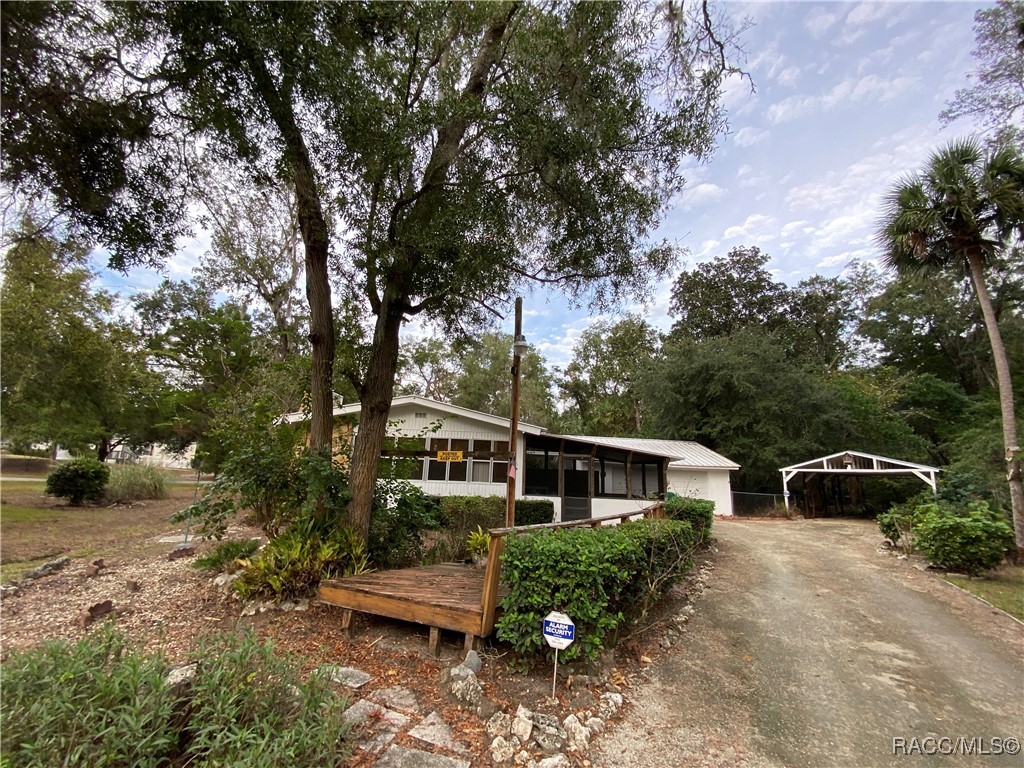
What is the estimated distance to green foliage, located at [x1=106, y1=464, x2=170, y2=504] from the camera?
13.6 metres

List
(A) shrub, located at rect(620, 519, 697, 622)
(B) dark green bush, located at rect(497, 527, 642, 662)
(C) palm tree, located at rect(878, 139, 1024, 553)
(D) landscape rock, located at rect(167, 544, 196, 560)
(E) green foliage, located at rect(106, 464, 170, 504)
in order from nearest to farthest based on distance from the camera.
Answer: (B) dark green bush, located at rect(497, 527, 642, 662) → (A) shrub, located at rect(620, 519, 697, 622) → (D) landscape rock, located at rect(167, 544, 196, 560) → (C) palm tree, located at rect(878, 139, 1024, 553) → (E) green foliage, located at rect(106, 464, 170, 504)

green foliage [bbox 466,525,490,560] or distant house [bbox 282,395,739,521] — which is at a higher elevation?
distant house [bbox 282,395,739,521]

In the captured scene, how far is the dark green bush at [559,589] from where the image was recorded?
336 centimetres

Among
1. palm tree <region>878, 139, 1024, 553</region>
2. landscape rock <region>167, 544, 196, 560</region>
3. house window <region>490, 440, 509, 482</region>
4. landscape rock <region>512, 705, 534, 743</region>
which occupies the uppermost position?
palm tree <region>878, 139, 1024, 553</region>

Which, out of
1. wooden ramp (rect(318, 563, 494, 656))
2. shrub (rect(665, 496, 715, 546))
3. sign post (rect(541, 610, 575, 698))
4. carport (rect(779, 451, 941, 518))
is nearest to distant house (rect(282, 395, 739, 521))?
shrub (rect(665, 496, 715, 546))

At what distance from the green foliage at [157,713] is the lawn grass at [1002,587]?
8.00 metres

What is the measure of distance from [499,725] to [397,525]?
3146mm

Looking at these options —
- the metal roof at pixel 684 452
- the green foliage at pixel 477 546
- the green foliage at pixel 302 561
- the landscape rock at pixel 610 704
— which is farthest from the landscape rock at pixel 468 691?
the metal roof at pixel 684 452

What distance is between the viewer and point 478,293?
5812mm

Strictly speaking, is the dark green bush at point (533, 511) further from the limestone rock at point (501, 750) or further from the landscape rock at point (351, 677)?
the limestone rock at point (501, 750)

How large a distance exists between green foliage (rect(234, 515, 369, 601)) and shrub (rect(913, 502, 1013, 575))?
918cm

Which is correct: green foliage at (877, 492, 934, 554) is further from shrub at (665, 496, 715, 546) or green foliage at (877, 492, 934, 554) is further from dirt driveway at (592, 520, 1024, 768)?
shrub at (665, 496, 715, 546)

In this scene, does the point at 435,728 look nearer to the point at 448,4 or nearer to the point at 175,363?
the point at 448,4

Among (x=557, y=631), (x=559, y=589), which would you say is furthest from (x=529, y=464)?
(x=557, y=631)
